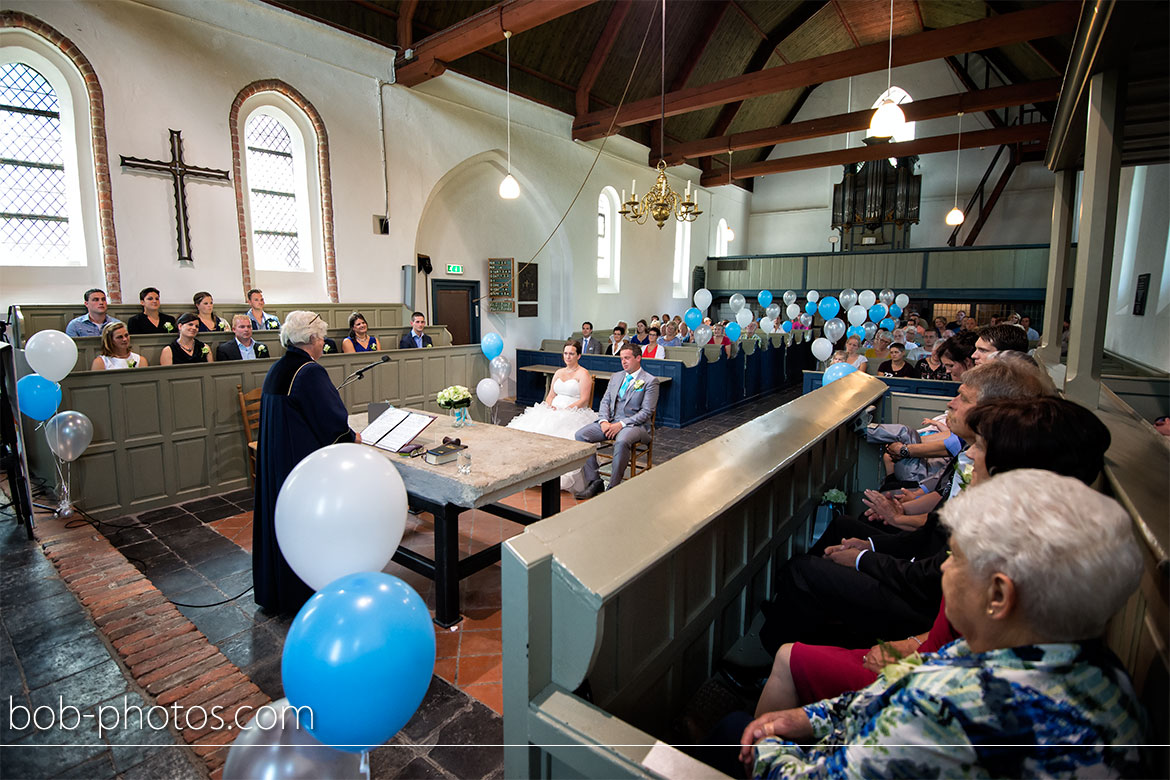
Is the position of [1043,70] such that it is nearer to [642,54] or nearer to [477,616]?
[642,54]

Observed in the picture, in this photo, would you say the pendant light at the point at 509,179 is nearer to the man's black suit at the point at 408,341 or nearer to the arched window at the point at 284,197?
the man's black suit at the point at 408,341

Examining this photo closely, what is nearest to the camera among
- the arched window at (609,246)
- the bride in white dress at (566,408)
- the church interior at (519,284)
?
the church interior at (519,284)

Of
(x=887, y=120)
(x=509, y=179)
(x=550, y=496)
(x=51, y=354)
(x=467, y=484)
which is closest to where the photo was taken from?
(x=467, y=484)

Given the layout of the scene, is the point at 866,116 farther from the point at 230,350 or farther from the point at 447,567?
the point at 447,567

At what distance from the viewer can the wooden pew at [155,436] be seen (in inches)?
167

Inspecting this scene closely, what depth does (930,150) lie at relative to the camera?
487 inches

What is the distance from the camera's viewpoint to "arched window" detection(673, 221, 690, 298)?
16297 millimetres

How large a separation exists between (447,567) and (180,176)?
6300 millimetres

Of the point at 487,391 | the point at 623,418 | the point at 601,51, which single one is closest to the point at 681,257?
the point at 601,51

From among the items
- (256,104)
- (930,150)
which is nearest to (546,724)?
(256,104)

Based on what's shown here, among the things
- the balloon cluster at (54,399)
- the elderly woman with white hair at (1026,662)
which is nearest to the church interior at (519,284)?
the elderly woman with white hair at (1026,662)

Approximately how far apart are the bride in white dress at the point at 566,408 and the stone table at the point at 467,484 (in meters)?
1.71

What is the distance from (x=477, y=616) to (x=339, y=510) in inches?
55.8

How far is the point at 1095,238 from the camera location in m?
2.45
